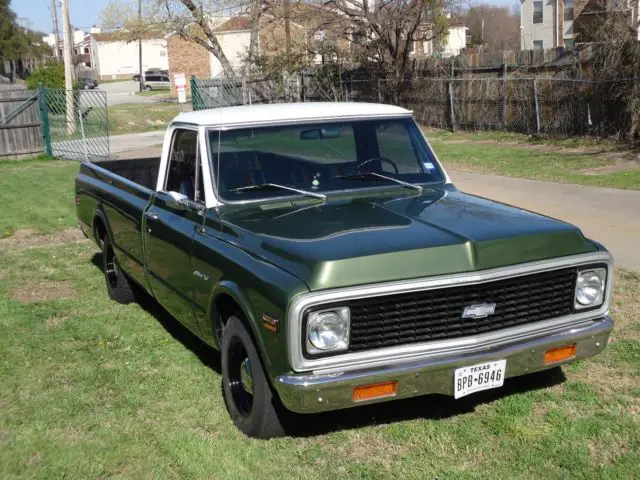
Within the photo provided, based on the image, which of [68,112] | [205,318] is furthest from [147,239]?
[68,112]

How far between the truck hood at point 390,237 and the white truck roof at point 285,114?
0.68 meters

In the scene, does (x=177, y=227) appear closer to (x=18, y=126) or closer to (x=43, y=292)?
(x=43, y=292)

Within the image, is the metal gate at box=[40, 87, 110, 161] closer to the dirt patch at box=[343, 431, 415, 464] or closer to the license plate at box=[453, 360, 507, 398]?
the dirt patch at box=[343, 431, 415, 464]

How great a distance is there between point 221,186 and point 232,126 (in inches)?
17.6

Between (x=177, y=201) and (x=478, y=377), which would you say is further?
(x=177, y=201)

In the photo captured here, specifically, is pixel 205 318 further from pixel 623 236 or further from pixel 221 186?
pixel 623 236

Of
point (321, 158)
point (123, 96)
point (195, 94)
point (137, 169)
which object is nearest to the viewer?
point (321, 158)

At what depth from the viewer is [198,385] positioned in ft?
17.9

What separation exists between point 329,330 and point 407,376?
45 centimetres

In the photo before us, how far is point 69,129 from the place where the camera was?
998 inches

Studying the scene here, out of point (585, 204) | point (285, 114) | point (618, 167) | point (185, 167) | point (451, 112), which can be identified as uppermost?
point (285, 114)

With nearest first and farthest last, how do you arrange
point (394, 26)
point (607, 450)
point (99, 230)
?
1. point (607, 450)
2. point (99, 230)
3. point (394, 26)

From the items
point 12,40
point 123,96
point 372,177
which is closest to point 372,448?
point 372,177

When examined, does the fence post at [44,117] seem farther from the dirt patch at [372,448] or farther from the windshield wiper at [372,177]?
the dirt patch at [372,448]
